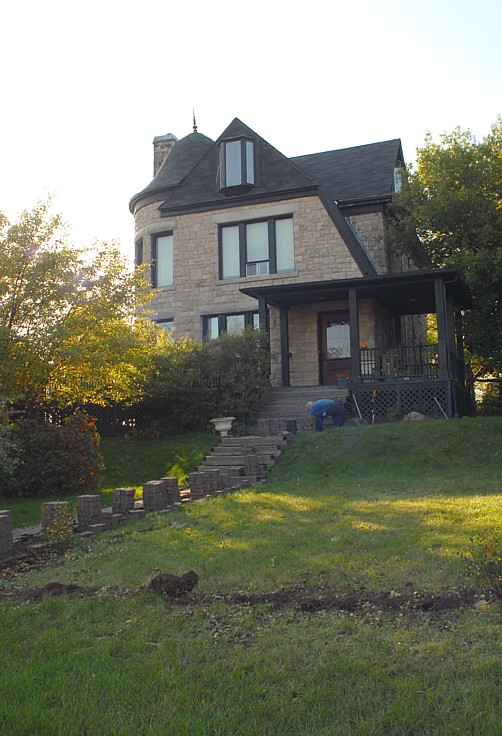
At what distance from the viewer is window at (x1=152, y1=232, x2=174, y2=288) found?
25734 millimetres

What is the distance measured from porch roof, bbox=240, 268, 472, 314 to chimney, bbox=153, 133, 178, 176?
1200 centimetres

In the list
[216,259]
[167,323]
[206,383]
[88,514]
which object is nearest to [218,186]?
[216,259]

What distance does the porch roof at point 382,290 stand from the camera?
19188 mm

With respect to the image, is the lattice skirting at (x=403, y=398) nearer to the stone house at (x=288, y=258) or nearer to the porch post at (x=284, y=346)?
the stone house at (x=288, y=258)

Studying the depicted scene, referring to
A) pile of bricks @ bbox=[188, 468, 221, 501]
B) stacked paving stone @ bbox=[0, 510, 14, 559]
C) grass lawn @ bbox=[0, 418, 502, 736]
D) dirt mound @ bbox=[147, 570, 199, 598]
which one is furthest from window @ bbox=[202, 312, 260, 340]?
dirt mound @ bbox=[147, 570, 199, 598]

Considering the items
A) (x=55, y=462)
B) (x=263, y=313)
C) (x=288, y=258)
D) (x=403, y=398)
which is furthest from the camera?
(x=288, y=258)

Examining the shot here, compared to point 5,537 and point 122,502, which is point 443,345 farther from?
point 5,537

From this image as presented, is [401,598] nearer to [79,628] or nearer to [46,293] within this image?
[79,628]

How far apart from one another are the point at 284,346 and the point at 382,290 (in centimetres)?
353

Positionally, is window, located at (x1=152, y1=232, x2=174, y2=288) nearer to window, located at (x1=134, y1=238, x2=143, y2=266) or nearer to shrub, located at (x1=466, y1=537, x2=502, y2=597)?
window, located at (x1=134, y1=238, x2=143, y2=266)

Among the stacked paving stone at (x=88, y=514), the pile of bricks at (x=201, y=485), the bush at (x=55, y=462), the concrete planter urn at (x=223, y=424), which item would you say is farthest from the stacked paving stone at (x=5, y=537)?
the concrete planter urn at (x=223, y=424)

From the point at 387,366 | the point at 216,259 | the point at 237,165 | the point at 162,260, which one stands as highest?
the point at 237,165

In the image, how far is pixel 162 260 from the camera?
26047 millimetres

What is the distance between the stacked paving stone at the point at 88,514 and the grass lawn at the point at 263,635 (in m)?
0.44
